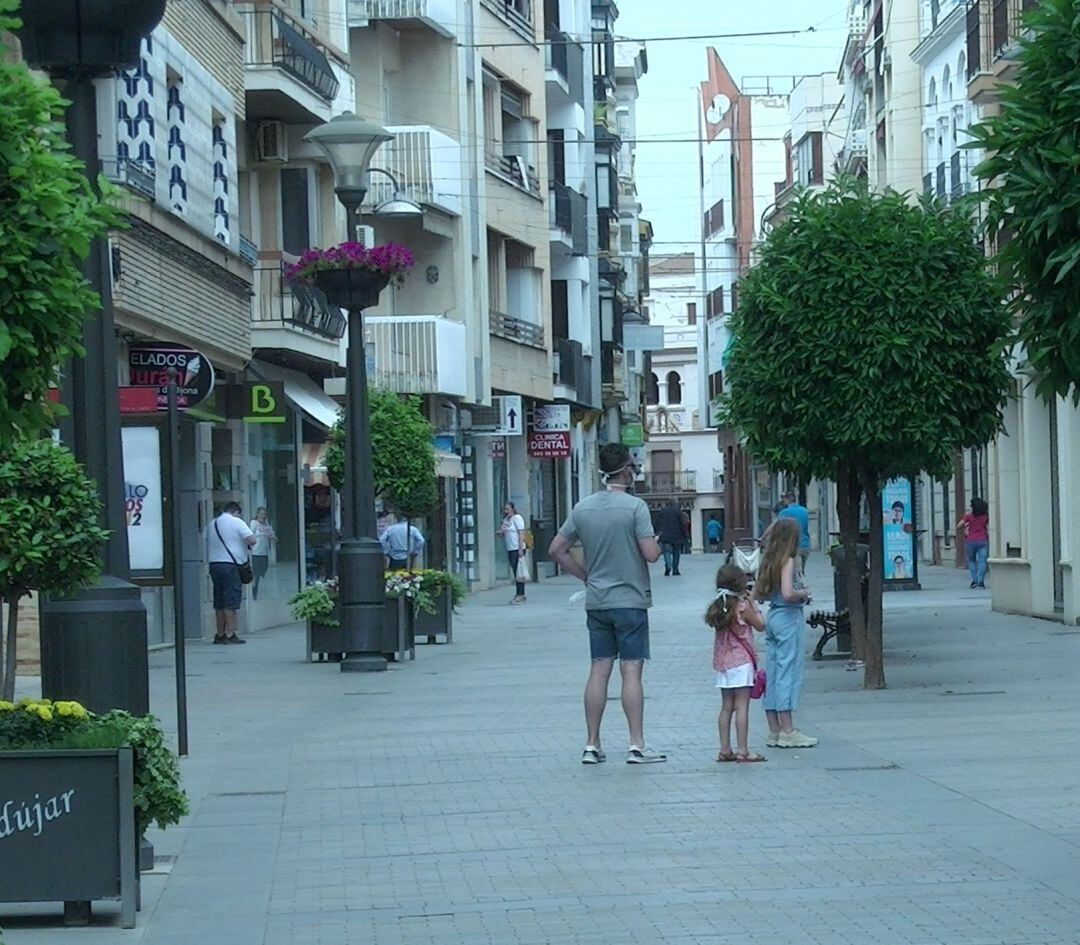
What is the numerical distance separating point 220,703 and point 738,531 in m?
92.1

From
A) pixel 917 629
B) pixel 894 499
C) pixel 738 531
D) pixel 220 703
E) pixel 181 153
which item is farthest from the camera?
pixel 738 531

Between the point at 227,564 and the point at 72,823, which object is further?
the point at 227,564

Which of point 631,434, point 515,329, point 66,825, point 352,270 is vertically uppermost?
point 515,329

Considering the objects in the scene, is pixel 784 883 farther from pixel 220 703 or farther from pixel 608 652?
pixel 220 703

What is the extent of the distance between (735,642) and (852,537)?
6.23 metres

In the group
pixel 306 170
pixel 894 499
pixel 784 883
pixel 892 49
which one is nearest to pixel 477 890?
pixel 784 883

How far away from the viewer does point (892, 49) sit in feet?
218

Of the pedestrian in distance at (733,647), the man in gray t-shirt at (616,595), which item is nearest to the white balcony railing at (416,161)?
the pedestrian in distance at (733,647)

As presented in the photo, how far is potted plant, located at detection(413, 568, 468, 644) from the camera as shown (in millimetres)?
28938

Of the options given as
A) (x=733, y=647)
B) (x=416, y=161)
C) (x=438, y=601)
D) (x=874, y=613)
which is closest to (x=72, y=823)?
(x=733, y=647)

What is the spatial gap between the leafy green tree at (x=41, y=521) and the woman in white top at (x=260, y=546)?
1811 cm

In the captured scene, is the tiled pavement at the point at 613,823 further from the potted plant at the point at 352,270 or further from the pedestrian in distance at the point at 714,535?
the pedestrian in distance at the point at 714,535

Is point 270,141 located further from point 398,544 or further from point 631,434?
point 631,434

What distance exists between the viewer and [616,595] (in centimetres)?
1448
